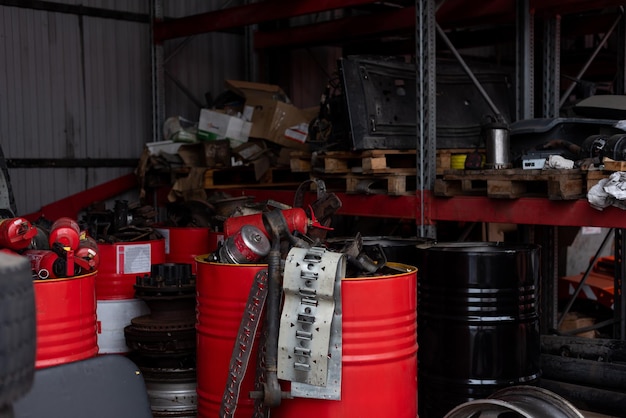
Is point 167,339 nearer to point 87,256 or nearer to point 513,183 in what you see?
point 87,256

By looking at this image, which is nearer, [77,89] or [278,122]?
[278,122]

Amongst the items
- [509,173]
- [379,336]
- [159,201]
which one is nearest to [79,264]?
[379,336]

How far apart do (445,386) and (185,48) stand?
780 cm

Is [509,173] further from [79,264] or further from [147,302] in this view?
[79,264]

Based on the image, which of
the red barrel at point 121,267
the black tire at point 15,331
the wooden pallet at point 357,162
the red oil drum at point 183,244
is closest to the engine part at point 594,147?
the wooden pallet at point 357,162

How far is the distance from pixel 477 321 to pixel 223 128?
5.65 meters

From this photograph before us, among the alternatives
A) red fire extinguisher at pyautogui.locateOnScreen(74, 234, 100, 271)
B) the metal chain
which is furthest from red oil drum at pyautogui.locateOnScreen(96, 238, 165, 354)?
the metal chain

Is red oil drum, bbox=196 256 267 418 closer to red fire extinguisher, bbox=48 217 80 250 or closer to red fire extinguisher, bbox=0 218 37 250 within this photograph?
red fire extinguisher, bbox=48 217 80 250

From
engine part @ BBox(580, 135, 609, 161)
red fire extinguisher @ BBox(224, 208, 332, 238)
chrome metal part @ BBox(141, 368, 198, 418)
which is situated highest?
engine part @ BBox(580, 135, 609, 161)

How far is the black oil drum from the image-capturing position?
4.20 meters

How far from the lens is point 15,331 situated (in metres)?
1.74

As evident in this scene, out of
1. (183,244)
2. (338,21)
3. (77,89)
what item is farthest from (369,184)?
(77,89)

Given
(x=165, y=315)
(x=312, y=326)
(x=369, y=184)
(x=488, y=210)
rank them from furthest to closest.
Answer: (x=369, y=184) → (x=488, y=210) → (x=165, y=315) → (x=312, y=326)

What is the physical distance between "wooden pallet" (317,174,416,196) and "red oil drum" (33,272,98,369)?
2.93 metres
